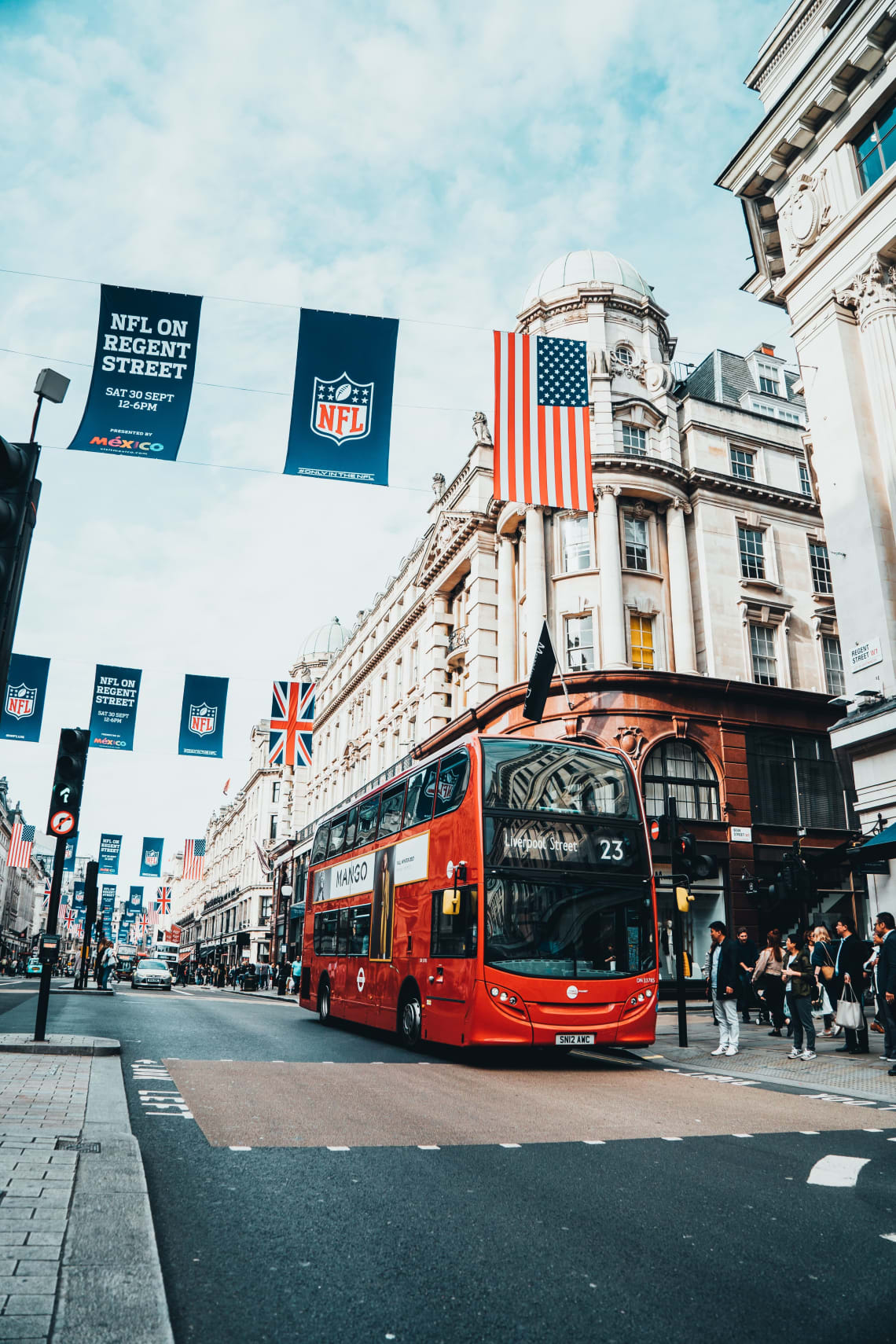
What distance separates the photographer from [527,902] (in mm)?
12242

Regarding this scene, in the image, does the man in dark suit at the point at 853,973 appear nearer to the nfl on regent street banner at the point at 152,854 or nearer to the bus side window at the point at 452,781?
the bus side window at the point at 452,781

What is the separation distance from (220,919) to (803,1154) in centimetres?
9654

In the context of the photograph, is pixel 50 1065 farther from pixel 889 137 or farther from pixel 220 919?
pixel 220 919

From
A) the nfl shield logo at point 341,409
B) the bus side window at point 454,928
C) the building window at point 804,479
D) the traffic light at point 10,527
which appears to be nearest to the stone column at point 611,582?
the building window at point 804,479

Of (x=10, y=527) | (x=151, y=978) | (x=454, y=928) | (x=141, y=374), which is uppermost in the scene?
(x=141, y=374)

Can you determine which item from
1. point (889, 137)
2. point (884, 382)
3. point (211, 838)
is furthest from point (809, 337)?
point (211, 838)

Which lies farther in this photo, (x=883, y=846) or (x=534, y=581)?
(x=534, y=581)

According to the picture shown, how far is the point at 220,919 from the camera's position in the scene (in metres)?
97.7

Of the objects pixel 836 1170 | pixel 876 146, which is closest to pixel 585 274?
pixel 876 146

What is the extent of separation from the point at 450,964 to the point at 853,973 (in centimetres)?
553

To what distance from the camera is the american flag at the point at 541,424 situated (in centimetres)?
1609

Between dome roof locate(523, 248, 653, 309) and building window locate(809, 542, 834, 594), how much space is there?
1083 centimetres

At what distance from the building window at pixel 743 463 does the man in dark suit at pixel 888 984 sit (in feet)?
78.9

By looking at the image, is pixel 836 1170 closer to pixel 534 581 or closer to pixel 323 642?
pixel 534 581
